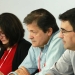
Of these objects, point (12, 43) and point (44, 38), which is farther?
point (12, 43)

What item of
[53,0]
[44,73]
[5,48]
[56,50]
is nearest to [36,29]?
[56,50]

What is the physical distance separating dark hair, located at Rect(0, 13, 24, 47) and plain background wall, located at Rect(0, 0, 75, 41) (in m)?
0.50

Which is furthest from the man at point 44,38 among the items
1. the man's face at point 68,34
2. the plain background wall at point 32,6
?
the plain background wall at point 32,6

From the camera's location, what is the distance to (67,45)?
1.46 meters

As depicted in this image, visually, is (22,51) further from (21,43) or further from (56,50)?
(56,50)

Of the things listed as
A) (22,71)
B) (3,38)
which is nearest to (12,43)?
(3,38)

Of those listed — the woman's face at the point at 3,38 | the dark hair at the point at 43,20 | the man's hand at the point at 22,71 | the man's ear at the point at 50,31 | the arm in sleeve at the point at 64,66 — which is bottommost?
the man's hand at the point at 22,71

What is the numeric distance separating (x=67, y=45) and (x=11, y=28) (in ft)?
2.73

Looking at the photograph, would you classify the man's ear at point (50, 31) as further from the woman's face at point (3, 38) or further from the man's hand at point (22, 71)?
the woman's face at point (3, 38)

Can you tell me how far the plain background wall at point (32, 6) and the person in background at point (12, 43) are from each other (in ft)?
1.68

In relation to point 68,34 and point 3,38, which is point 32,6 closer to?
point 3,38

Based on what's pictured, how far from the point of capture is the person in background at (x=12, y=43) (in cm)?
208

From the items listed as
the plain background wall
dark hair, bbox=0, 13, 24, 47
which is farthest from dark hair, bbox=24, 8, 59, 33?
the plain background wall

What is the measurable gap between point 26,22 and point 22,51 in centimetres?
41
